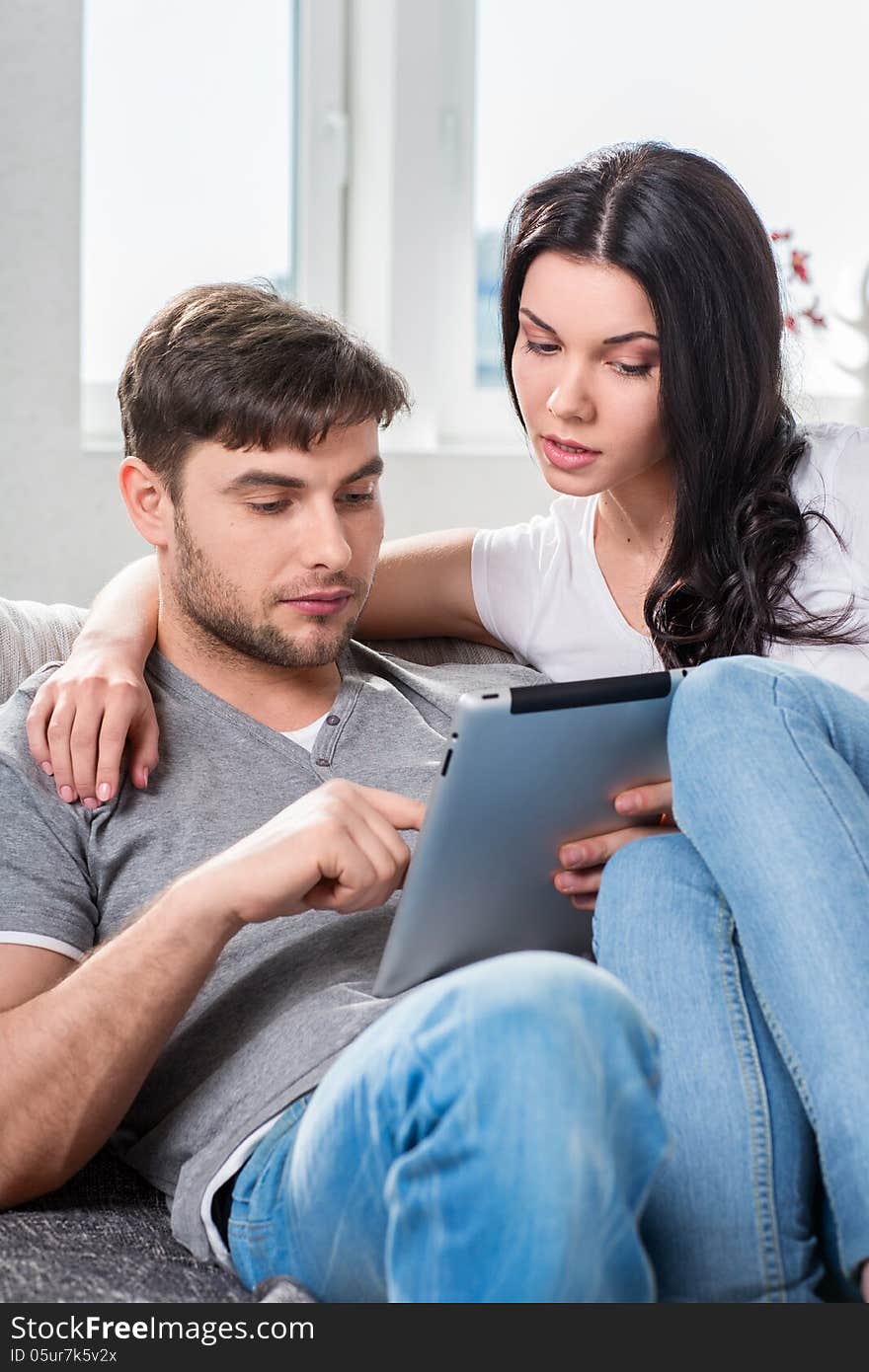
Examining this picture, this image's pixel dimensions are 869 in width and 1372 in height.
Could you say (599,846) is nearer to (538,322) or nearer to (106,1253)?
(106,1253)

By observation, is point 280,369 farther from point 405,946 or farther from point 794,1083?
point 794,1083

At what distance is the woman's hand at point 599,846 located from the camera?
1128 mm

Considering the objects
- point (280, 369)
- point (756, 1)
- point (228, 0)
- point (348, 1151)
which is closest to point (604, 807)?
point (348, 1151)

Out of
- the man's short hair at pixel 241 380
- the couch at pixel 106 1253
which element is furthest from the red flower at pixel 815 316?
the couch at pixel 106 1253

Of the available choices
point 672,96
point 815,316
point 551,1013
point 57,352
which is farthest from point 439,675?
point 672,96

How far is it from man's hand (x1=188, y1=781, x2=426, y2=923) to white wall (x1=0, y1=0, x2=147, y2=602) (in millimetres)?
1608

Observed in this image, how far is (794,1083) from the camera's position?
976mm

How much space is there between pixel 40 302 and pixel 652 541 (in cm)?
125

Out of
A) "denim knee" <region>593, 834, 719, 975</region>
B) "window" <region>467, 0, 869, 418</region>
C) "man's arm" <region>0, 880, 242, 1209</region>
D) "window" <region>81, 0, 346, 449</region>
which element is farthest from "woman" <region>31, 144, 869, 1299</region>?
"window" <region>467, 0, 869, 418</region>

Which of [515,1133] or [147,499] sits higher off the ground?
[147,499]

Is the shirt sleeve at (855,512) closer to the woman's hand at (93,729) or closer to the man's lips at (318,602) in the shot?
the man's lips at (318,602)

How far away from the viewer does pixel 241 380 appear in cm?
130

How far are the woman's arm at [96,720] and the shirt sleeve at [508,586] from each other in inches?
18.9
